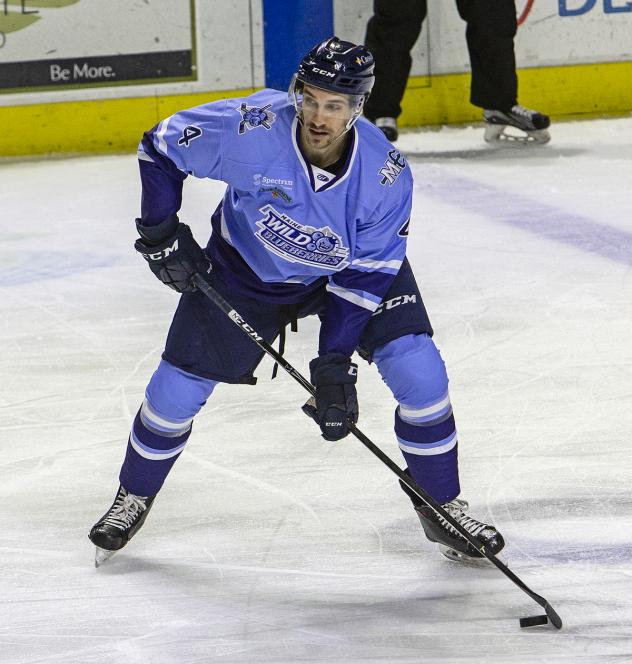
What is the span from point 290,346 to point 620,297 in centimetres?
108

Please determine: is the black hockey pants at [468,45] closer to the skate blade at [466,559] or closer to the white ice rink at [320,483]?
the white ice rink at [320,483]

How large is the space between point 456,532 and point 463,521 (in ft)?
0.14

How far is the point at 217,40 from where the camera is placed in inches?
255

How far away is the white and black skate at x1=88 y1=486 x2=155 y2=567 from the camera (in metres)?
2.45

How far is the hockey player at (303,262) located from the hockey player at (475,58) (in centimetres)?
389

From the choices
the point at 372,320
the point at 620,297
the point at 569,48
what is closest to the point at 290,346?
the point at 620,297

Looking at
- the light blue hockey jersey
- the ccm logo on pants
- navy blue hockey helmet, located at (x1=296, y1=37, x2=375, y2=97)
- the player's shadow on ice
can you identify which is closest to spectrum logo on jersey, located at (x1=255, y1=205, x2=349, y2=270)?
the light blue hockey jersey

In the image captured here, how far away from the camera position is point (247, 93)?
662cm

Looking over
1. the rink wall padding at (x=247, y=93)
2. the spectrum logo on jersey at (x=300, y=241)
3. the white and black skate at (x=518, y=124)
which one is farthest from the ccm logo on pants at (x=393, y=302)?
the rink wall padding at (x=247, y=93)

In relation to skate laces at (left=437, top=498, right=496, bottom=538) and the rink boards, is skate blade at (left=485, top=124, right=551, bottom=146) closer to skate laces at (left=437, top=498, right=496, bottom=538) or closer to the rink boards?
the rink boards

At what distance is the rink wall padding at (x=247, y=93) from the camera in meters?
6.37

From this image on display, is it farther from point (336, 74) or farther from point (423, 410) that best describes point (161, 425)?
point (336, 74)

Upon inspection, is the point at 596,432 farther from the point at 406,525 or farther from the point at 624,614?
the point at 624,614

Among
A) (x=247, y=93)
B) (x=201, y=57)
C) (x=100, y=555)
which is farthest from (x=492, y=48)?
(x=100, y=555)
